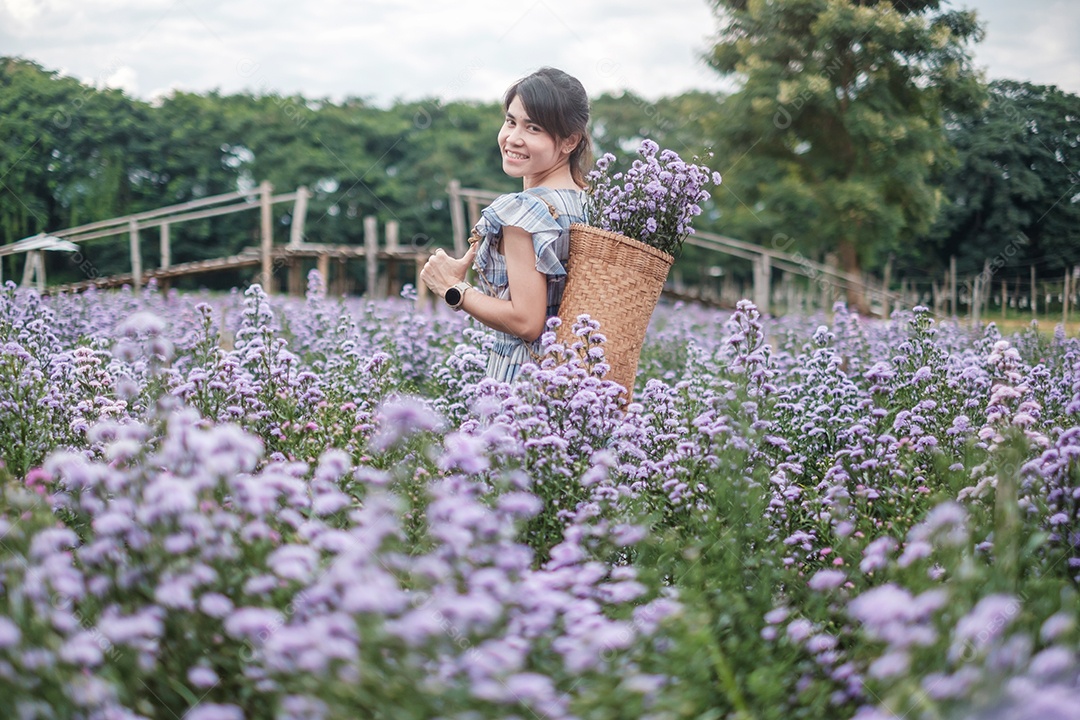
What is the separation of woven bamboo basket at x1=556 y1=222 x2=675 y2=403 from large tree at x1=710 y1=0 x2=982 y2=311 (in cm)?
1554

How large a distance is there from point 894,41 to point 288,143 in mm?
36882

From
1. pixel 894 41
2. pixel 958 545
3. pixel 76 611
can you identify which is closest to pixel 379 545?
pixel 76 611

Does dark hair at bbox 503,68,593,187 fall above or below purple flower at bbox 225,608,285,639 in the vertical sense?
above

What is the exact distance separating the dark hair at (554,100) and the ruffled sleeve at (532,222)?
34 centimetres

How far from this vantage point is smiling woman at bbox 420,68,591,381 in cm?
361

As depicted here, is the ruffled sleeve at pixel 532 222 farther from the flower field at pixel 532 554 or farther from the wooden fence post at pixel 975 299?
the wooden fence post at pixel 975 299

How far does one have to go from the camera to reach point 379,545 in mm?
1767

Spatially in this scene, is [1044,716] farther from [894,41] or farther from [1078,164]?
[894,41]

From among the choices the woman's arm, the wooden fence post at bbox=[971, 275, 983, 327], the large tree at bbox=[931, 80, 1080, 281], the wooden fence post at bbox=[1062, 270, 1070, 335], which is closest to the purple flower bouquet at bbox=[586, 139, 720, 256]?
the woman's arm

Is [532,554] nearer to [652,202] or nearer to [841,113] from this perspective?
[652,202]

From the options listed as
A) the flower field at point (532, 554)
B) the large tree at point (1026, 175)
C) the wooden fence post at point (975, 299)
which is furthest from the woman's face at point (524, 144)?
the wooden fence post at point (975, 299)

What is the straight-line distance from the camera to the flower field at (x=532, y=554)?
5.44 feet

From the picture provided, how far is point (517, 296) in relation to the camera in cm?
364

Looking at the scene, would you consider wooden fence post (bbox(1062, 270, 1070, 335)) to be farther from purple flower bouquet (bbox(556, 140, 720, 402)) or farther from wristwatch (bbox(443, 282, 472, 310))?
wristwatch (bbox(443, 282, 472, 310))
